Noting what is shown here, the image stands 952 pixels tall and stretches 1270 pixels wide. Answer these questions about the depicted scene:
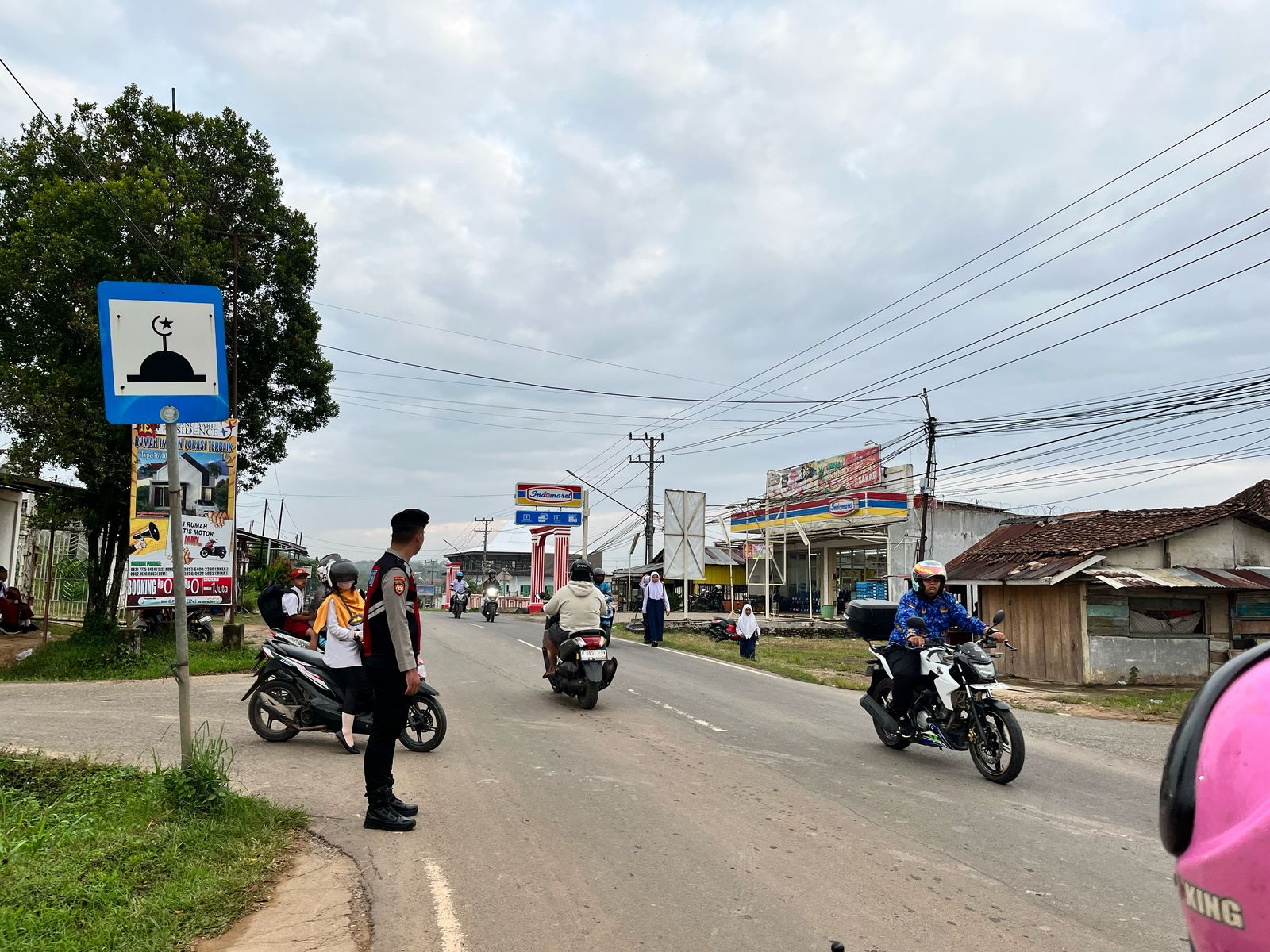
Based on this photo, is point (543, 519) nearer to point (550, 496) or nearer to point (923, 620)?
point (550, 496)

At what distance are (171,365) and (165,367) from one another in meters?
0.03

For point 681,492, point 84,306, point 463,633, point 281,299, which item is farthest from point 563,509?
point 84,306

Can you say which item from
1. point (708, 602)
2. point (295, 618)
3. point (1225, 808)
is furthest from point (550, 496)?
point (1225, 808)

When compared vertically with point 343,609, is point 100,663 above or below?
below

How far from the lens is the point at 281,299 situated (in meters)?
18.7

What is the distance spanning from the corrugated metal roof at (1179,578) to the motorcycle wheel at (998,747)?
35.9 ft

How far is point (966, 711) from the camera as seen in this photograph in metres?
7.51

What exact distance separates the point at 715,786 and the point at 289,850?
10.4ft

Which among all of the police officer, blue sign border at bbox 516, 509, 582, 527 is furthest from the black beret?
blue sign border at bbox 516, 509, 582, 527

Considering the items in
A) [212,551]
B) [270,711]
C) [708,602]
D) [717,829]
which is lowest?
[708,602]

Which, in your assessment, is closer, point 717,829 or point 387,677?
point 387,677

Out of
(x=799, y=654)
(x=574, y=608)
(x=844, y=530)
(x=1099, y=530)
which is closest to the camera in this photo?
(x=574, y=608)

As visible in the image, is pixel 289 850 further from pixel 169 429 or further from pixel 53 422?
pixel 53 422

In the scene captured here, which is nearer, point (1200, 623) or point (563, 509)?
point (1200, 623)
